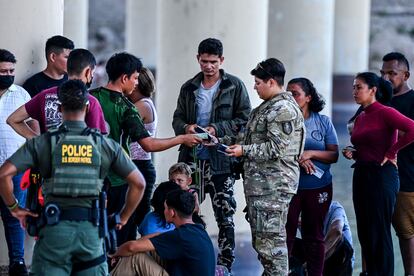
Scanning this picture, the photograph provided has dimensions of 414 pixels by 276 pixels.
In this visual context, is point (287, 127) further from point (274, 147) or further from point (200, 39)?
point (200, 39)

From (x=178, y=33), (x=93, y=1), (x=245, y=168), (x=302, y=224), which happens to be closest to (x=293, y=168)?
(x=245, y=168)

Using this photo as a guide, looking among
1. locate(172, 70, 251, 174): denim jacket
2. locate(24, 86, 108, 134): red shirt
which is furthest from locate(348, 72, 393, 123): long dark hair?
locate(24, 86, 108, 134): red shirt

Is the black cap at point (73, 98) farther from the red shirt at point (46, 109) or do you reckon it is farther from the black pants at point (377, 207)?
the black pants at point (377, 207)

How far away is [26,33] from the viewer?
10.0 m

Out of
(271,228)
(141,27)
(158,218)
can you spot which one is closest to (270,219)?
(271,228)

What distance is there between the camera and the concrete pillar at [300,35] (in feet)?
78.5

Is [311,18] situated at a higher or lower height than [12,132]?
higher

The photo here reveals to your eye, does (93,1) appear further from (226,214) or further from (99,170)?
(99,170)

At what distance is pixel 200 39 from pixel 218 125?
405cm

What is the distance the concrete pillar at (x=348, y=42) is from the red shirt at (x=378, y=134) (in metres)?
21.8

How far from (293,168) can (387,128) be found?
1.09m

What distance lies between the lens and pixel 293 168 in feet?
29.5

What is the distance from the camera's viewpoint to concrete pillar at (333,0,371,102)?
31.3 metres

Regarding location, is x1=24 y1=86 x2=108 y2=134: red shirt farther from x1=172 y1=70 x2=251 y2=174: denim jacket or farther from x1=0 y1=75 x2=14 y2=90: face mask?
x1=172 y1=70 x2=251 y2=174: denim jacket
